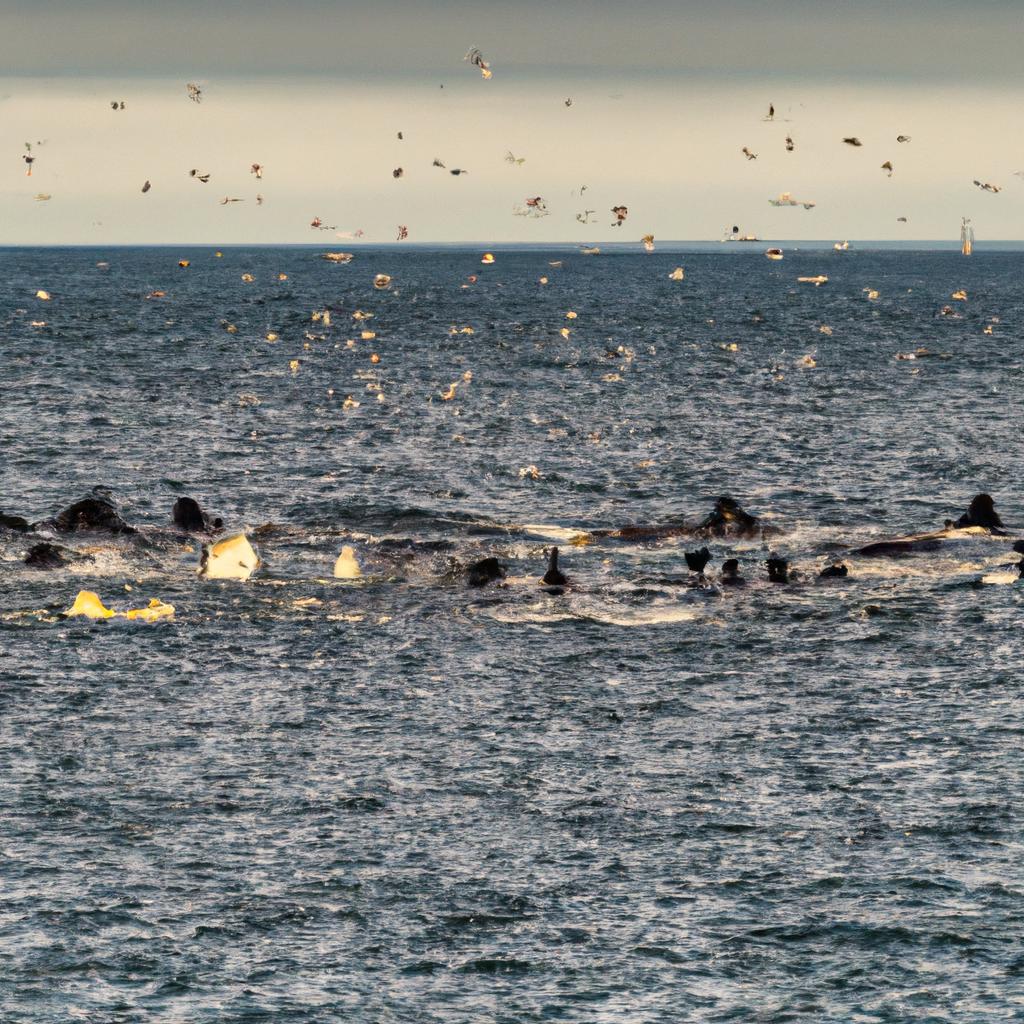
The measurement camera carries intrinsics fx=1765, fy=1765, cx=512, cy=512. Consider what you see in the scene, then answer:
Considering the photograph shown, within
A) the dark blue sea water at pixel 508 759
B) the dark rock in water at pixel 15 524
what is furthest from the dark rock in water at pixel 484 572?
the dark rock in water at pixel 15 524

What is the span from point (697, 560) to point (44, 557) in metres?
14.1

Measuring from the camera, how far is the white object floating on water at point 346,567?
37.8 meters

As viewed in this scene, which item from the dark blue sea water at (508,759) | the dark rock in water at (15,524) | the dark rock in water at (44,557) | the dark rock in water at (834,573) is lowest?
the dark blue sea water at (508,759)

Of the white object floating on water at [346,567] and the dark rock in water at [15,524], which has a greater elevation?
the dark rock in water at [15,524]

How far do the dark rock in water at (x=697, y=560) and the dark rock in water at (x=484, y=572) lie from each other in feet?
13.1

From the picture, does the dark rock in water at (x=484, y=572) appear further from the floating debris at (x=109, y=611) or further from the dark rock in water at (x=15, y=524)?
the dark rock in water at (x=15, y=524)

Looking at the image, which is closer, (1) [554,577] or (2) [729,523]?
(1) [554,577]

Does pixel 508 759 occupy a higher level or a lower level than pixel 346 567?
lower

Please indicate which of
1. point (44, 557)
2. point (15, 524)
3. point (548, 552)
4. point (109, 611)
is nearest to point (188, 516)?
point (15, 524)

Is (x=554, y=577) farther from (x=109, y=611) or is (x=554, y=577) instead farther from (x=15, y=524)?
(x=15, y=524)

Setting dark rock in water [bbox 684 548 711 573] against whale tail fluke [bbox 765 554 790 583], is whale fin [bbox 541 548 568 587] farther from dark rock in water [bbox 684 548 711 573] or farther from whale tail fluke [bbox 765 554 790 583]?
whale tail fluke [bbox 765 554 790 583]

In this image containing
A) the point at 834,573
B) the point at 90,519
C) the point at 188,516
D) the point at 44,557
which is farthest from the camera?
the point at 188,516

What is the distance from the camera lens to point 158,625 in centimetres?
3328

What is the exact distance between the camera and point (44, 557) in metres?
38.2
